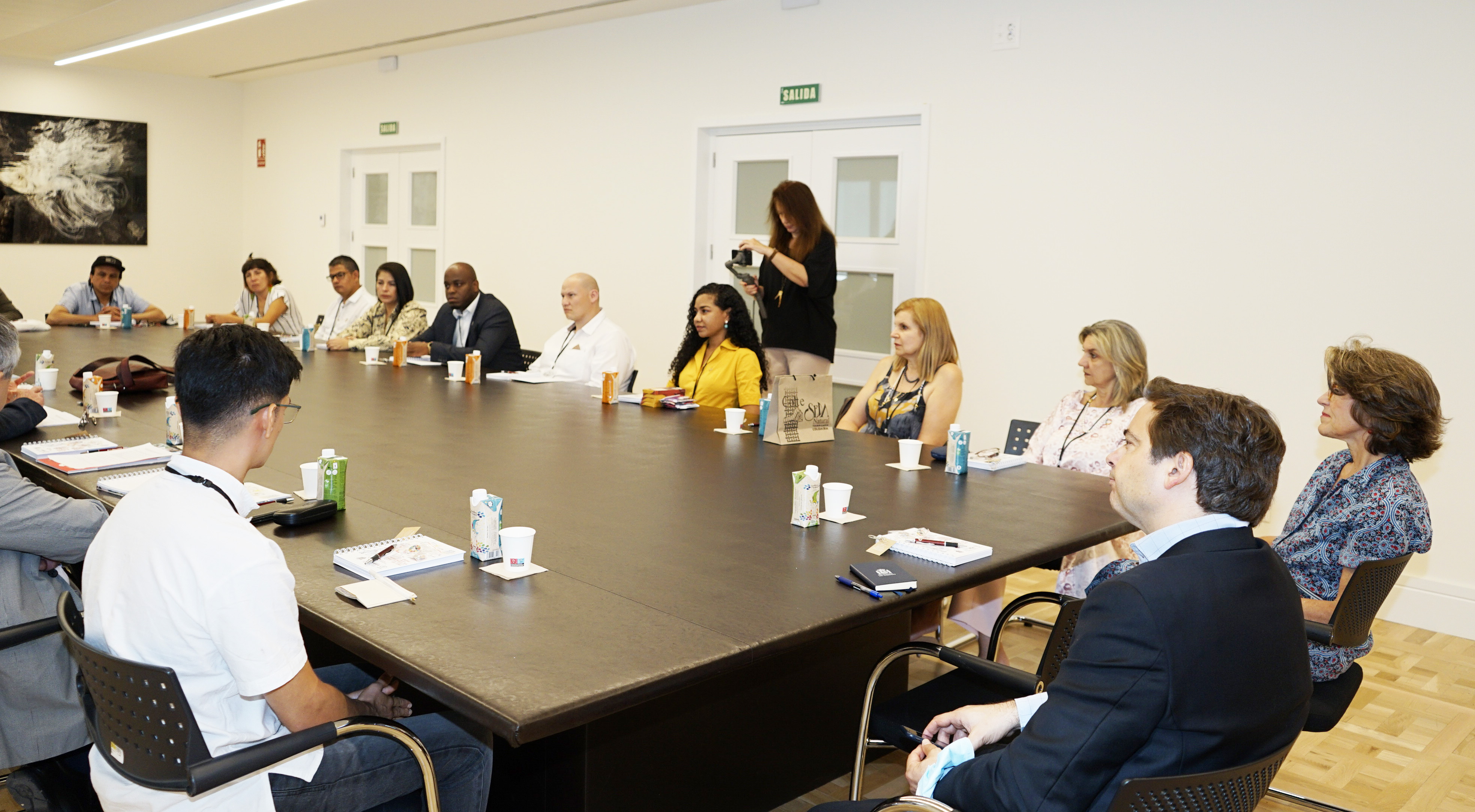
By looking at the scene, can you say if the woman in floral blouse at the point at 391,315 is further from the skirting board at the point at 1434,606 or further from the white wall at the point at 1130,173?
the skirting board at the point at 1434,606

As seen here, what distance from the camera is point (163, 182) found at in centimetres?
1041

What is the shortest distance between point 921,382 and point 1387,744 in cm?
187

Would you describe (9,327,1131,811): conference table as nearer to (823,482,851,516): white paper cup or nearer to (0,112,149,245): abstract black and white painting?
(823,482,851,516): white paper cup

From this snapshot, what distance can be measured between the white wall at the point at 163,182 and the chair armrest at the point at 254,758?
10.2 meters

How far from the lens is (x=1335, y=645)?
2.29 meters

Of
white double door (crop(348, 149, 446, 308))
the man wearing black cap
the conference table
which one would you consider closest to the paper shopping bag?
the conference table

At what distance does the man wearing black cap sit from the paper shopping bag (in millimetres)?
5404

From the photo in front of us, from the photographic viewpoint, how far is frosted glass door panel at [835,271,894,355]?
19.6 ft

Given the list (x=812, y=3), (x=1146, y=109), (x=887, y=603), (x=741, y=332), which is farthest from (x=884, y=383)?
(x=812, y=3)

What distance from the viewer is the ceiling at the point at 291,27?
22.3ft

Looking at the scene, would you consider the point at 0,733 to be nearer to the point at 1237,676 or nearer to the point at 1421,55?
the point at 1237,676

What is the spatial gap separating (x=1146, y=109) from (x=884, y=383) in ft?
6.21

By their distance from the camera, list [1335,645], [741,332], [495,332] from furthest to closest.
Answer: [495,332] → [741,332] → [1335,645]

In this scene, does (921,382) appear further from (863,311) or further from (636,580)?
(636,580)
